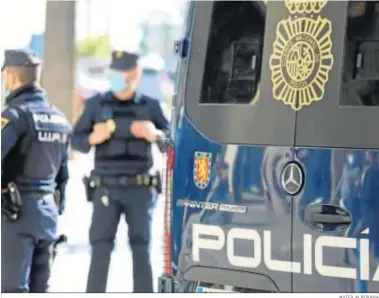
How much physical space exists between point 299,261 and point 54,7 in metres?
7.51

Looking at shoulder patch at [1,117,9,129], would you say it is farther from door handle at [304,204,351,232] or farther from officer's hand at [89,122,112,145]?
door handle at [304,204,351,232]

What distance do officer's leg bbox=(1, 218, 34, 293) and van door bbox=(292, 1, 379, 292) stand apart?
2.02 m

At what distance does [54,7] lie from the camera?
10156mm

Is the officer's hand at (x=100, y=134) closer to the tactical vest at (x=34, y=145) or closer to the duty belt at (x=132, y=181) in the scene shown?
the duty belt at (x=132, y=181)

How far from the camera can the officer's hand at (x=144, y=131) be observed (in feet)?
18.3

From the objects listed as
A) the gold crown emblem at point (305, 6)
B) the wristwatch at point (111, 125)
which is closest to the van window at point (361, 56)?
the gold crown emblem at point (305, 6)

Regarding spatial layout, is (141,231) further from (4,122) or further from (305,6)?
(305,6)

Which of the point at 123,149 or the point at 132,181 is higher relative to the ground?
the point at 123,149

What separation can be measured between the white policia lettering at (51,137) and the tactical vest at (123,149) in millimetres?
726

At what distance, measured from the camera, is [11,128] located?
4.66 metres

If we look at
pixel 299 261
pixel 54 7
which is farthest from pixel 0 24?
pixel 54 7

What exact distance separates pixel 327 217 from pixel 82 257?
492cm

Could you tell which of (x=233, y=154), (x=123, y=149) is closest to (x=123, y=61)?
(x=123, y=149)

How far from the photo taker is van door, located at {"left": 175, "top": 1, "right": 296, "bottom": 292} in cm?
339
